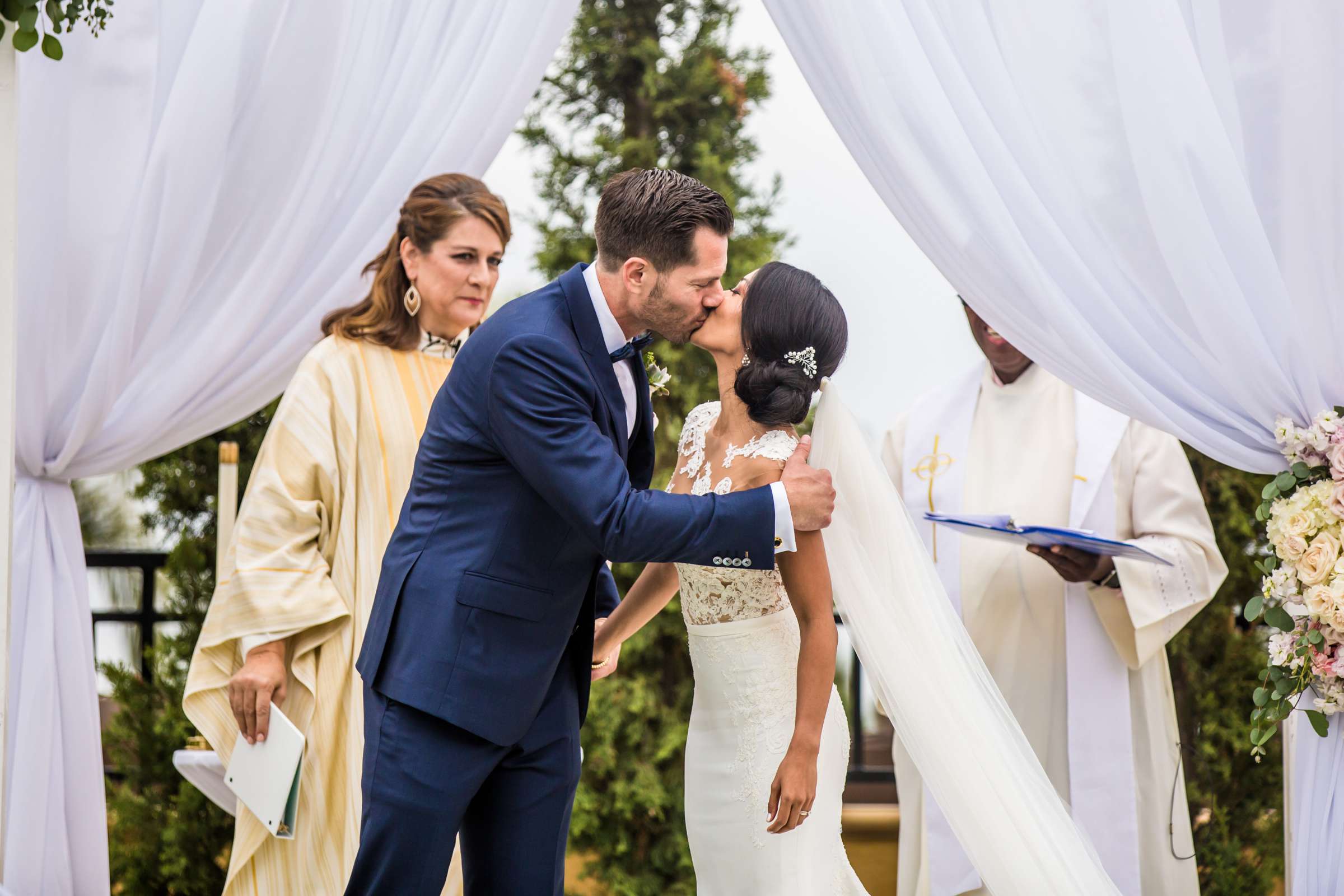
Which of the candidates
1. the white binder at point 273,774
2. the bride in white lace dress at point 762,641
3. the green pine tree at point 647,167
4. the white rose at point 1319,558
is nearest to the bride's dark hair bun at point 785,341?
the bride in white lace dress at point 762,641

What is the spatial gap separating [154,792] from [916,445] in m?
2.83

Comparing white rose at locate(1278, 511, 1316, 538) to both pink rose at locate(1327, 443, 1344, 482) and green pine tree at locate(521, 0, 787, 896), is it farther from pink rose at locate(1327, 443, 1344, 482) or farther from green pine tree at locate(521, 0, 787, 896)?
green pine tree at locate(521, 0, 787, 896)

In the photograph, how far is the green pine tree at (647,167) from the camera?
14.9 ft

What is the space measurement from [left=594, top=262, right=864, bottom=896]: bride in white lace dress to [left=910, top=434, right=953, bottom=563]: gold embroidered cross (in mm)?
1149

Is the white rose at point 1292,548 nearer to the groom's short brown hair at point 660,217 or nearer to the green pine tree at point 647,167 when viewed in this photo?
the groom's short brown hair at point 660,217

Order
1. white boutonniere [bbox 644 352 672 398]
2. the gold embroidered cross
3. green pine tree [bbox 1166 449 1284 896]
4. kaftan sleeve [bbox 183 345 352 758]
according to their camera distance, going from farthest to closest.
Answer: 1. green pine tree [bbox 1166 449 1284 896]
2. the gold embroidered cross
3. kaftan sleeve [bbox 183 345 352 758]
4. white boutonniere [bbox 644 352 672 398]

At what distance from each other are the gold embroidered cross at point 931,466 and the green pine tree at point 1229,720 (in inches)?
47.3

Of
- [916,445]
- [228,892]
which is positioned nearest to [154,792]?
[228,892]

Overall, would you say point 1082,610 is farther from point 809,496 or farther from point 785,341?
point 809,496

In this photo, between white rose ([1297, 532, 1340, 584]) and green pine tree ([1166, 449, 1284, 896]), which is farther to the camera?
green pine tree ([1166, 449, 1284, 896])

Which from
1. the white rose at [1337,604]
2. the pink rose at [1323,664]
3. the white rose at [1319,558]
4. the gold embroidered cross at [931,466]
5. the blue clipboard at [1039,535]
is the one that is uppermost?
the gold embroidered cross at [931,466]

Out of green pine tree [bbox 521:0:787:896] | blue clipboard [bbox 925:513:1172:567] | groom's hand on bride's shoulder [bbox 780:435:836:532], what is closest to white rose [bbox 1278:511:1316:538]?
blue clipboard [bbox 925:513:1172:567]

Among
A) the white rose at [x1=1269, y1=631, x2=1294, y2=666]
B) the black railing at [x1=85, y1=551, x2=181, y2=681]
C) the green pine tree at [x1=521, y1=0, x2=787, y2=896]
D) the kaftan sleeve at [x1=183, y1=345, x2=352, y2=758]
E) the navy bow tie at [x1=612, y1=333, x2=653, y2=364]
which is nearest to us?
the white rose at [x1=1269, y1=631, x2=1294, y2=666]

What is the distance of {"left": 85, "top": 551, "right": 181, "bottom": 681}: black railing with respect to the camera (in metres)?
4.97
